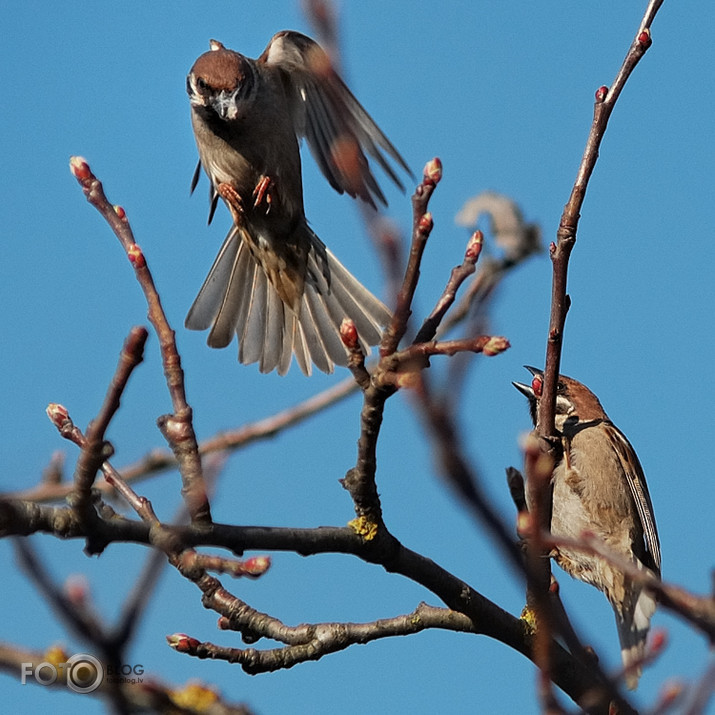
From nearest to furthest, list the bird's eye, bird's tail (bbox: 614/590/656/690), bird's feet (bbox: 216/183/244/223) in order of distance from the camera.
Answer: bird's tail (bbox: 614/590/656/690) → the bird's eye → bird's feet (bbox: 216/183/244/223)

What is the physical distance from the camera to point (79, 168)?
9.70 feet

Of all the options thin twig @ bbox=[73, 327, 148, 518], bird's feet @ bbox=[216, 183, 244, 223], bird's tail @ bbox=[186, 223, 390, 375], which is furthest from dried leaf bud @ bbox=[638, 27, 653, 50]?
bird's tail @ bbox=[186, 223, 390, 375]

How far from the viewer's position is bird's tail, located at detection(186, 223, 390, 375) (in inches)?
286

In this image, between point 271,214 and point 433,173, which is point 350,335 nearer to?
point 433,173

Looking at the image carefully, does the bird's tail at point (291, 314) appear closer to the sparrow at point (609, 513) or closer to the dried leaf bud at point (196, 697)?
the sparrow at point (609, 513)

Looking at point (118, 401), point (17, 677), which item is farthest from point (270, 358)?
point (17, 677)

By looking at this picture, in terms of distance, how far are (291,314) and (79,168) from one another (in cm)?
449

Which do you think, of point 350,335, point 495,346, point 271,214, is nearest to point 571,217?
point 350,335

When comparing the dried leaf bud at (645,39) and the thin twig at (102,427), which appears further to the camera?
the dried leaf bud at (645,39)

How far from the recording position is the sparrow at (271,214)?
22.1ft

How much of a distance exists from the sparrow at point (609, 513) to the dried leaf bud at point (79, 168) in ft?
8.75

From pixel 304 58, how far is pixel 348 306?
5.70 ft

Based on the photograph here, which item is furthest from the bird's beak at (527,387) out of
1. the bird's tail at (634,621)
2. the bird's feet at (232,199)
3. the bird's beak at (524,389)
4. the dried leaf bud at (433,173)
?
the dried leaf bud at (433,173)

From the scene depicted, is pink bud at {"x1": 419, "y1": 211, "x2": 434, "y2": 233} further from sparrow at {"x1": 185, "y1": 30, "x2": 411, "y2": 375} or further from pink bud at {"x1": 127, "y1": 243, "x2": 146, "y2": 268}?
sparrow at {"x1": 185, "y1": 30, "x2": 411, "y2": 375}
